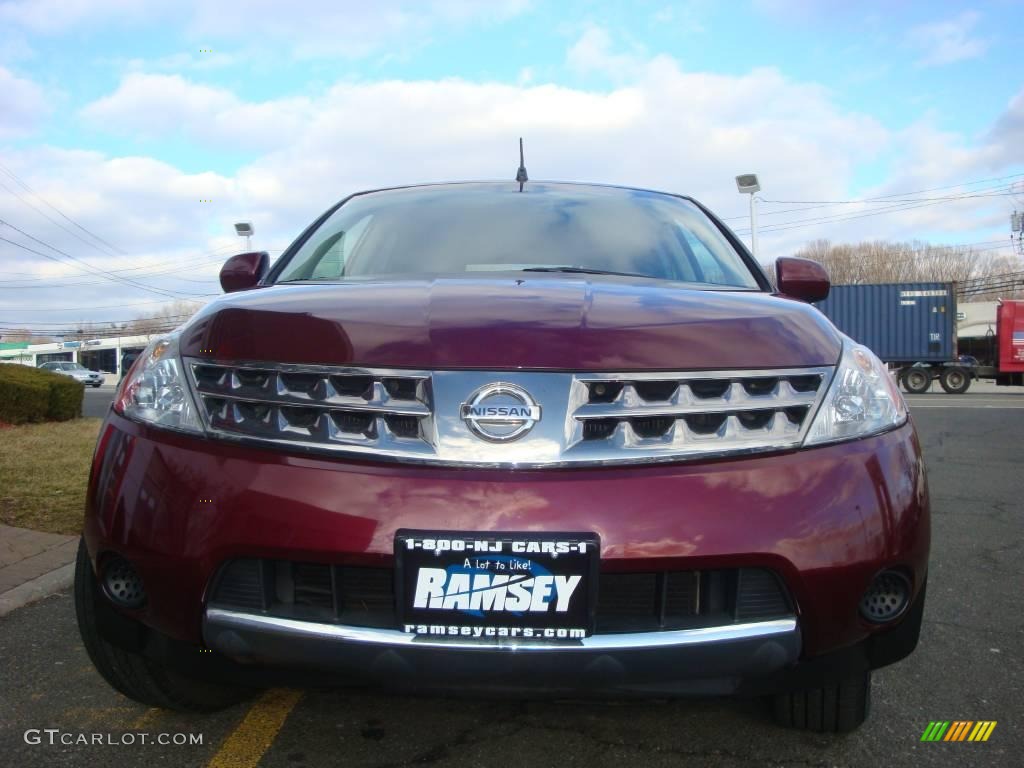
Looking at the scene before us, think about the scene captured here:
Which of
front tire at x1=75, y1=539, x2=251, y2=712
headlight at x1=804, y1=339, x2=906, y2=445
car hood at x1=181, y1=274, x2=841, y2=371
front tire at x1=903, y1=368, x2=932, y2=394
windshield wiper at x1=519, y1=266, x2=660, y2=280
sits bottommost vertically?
front tire at x1=903, y1=368, x2=932, y2=394

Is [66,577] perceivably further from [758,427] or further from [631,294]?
[758,427]

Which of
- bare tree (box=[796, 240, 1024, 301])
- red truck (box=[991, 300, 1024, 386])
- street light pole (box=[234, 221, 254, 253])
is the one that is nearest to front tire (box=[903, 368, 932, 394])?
red truck (box=[991, 300, 1024, 386])

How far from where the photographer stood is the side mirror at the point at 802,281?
2.65 metres

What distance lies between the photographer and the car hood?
5.37 feet

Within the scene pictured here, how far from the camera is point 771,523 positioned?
5.14 feet

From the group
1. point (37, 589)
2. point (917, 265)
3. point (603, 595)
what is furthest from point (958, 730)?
point (917, 265)

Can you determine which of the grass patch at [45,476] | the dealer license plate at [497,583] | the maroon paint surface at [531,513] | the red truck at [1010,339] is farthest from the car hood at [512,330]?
the red truck at [1010,339]

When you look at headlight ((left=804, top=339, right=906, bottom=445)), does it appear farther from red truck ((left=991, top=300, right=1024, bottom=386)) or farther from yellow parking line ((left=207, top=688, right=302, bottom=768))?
red truck ((left=991, top=300, right=1024, bottom=386))

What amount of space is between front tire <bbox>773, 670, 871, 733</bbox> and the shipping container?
2476 cm

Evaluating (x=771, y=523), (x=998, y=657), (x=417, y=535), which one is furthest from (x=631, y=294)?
(x=998, y=657)

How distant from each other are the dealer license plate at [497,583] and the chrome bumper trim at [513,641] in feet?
0.05

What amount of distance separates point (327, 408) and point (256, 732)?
1043 millimetres

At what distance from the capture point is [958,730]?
2.22 metres

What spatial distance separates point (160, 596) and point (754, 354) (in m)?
1.27
